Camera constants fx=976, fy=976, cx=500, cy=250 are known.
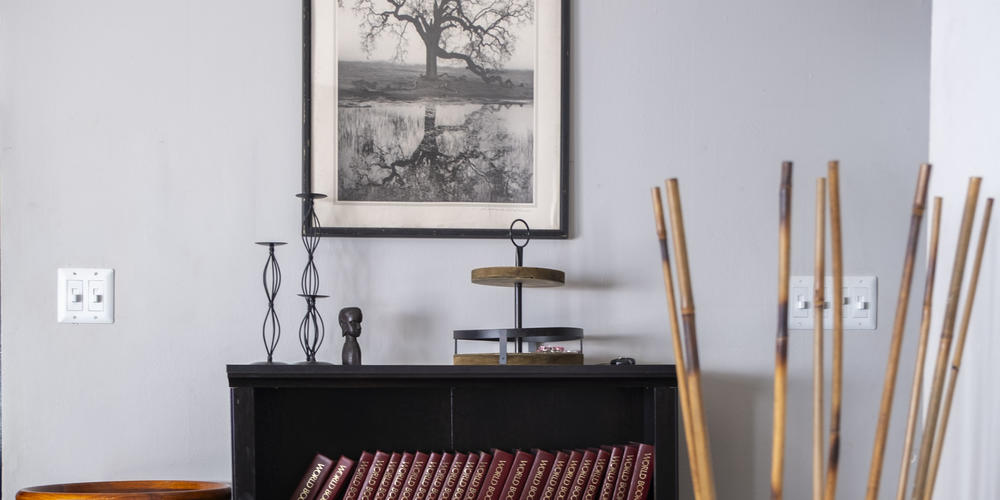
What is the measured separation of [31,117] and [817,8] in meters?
1.49

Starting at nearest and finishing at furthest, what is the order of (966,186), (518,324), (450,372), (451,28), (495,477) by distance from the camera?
(966,186)
(450,372)
(495,477)
(518,324)
(451,28)

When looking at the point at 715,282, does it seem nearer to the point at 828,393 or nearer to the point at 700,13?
the point at 828,393

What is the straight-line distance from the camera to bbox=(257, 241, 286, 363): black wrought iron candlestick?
175 centimetres

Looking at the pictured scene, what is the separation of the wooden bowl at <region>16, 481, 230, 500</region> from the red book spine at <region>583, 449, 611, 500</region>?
0.58m

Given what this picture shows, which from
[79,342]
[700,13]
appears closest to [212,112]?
[79,342]

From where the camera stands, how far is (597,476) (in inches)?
63.3

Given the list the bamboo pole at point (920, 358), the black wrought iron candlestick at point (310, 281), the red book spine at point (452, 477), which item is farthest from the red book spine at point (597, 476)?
the bamboo pole at point (920, 358)

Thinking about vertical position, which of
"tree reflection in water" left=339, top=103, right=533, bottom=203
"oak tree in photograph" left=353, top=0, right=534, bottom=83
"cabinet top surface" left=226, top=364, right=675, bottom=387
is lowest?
"cabinet top surface" left=226, top=364, right=675, bottom=387

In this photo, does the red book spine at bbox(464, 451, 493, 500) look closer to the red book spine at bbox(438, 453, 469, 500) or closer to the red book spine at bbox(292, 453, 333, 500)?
the red book spine at bbox(438, 453, 469, 500)

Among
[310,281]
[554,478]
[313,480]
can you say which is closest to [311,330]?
[310,281]

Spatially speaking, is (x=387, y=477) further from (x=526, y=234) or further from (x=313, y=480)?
(x=526, y=234)

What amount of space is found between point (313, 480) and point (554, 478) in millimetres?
391

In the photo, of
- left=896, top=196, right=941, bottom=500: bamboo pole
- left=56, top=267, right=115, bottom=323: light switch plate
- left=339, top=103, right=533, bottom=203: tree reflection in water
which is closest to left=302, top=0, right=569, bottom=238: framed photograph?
left=339, top=103, right=533, bottom=203: tree reflection in water

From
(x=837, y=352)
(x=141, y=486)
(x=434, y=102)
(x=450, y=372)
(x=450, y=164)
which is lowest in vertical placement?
(x=141, y=486)
